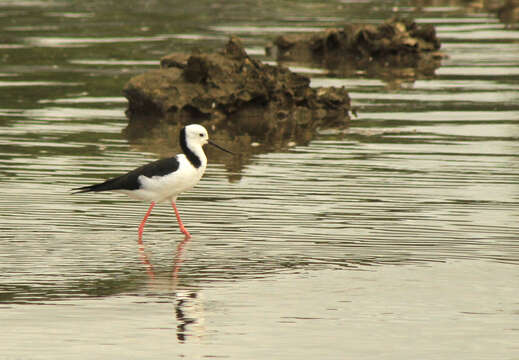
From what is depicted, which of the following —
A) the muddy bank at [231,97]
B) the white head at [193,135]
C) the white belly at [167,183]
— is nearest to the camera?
the white belly at [167,183]

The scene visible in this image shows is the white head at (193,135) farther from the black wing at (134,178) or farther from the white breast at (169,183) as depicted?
the black wing at (134,178)

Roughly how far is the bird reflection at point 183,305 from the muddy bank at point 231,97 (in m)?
9.10

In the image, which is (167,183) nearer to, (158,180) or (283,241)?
(158,180)

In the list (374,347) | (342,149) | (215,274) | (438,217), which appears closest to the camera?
(374,347)

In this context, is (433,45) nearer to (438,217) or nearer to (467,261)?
(438,217)

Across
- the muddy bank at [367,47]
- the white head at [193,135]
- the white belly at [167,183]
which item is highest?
the white head at [193,135]

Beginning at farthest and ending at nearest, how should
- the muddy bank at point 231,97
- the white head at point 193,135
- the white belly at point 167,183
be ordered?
the muddy bank at point 231,97
the white head at point 193,135
the white belly at point 167,183

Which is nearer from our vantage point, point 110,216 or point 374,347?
point 374,347

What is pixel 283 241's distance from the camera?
1124cm

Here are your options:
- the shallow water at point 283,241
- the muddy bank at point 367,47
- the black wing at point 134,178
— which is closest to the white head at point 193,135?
the black wing at point 134,178

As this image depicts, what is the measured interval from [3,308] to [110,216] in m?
3.73

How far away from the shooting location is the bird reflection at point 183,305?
8383 millimetres

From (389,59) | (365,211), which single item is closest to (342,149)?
(365,211)

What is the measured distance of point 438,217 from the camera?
12.3m
